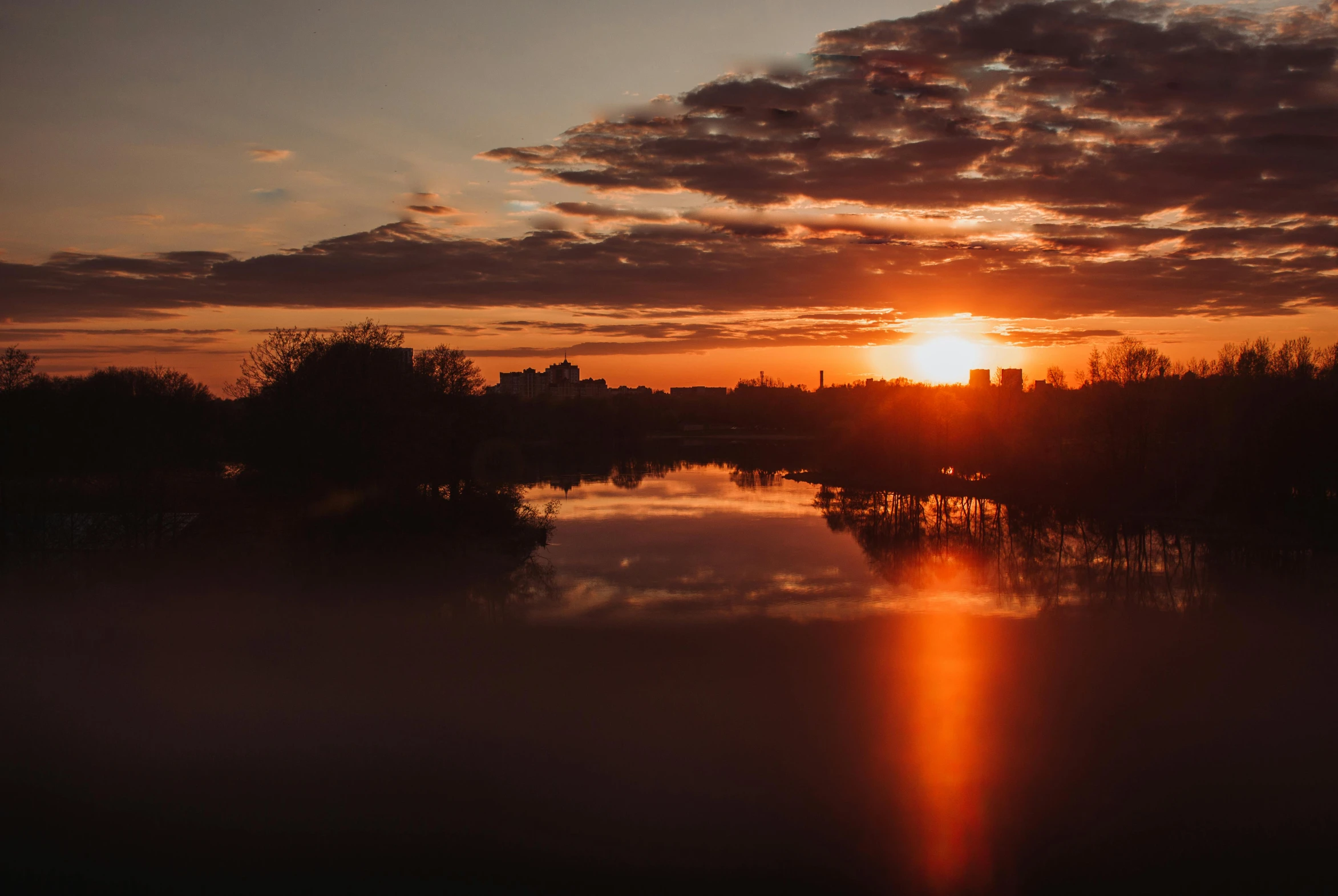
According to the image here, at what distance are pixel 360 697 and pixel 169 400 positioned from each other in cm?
3745

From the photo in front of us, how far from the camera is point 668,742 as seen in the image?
12.0 meters

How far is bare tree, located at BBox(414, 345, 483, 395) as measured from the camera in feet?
107

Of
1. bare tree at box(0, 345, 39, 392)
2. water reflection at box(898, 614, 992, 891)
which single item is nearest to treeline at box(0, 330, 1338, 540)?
bare tree at box(0, 345, 39, 392)

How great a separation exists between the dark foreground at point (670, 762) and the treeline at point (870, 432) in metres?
9.97

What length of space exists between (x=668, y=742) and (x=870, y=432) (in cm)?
5171

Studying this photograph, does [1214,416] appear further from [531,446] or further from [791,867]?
[531,446]

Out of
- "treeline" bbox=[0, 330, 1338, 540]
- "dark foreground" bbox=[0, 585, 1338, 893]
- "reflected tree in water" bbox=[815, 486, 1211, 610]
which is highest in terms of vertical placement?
"treeline" bbox=[0, 330, 1338, 540]

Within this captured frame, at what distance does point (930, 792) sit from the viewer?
423 inches

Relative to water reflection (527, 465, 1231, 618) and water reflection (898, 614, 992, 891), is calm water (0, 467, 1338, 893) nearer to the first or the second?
water reflection (898, 614, 992, 891)

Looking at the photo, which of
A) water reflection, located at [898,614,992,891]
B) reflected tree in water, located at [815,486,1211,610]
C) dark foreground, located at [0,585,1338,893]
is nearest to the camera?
dark foreground, located at [0,585,1338,893]

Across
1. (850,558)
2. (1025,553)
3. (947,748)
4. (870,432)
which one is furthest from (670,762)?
(870,432)

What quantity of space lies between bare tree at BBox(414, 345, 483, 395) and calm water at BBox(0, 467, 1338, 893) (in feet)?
41.0

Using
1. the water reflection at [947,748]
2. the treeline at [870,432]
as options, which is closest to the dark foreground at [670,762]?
the water reflection at [947,748]

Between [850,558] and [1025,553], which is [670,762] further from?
[1025,553]
